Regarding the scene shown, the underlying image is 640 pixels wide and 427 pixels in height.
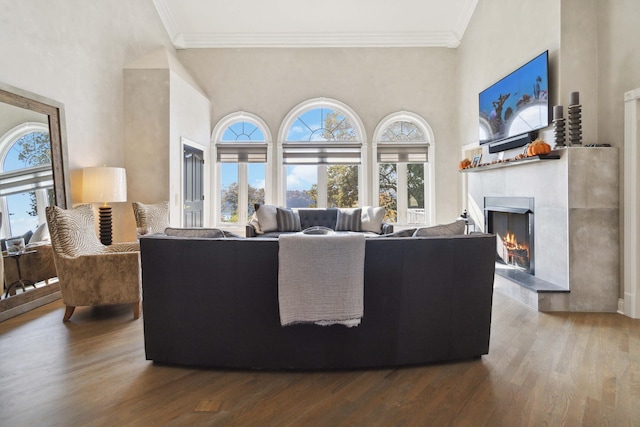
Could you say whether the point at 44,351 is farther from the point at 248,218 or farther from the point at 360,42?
the point at 360,42

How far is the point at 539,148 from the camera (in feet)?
11.1

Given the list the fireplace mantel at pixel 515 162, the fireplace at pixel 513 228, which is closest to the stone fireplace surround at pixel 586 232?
the fireplace mantel at pixel 515 162

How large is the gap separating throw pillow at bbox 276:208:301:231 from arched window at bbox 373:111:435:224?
176 centimetres

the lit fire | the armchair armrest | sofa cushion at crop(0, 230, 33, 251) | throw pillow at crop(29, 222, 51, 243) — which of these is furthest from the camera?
the lit fire

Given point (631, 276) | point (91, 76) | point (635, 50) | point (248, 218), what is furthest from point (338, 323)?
point (248, 218)

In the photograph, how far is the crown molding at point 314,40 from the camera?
614 cm

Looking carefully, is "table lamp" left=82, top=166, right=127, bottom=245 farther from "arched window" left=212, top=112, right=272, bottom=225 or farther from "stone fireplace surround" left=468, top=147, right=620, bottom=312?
"stone fireplace surround" left=468, top=147, right=620, bottom=312

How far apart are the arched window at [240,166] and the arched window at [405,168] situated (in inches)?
86.1

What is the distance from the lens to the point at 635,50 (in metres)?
2.97

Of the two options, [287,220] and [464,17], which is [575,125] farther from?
[287,220]

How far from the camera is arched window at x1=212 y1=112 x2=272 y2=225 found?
21.1ft

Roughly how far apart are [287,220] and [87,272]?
315 centimetres

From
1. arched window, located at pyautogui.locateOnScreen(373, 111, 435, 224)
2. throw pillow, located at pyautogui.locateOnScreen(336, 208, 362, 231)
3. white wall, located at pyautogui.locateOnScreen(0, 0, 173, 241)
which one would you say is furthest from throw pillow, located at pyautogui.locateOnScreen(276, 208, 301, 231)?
white wall, located at pyautogui.locateOnScreen(0, 0, 173, 241)

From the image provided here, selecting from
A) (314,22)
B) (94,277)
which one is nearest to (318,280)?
(94,277)
